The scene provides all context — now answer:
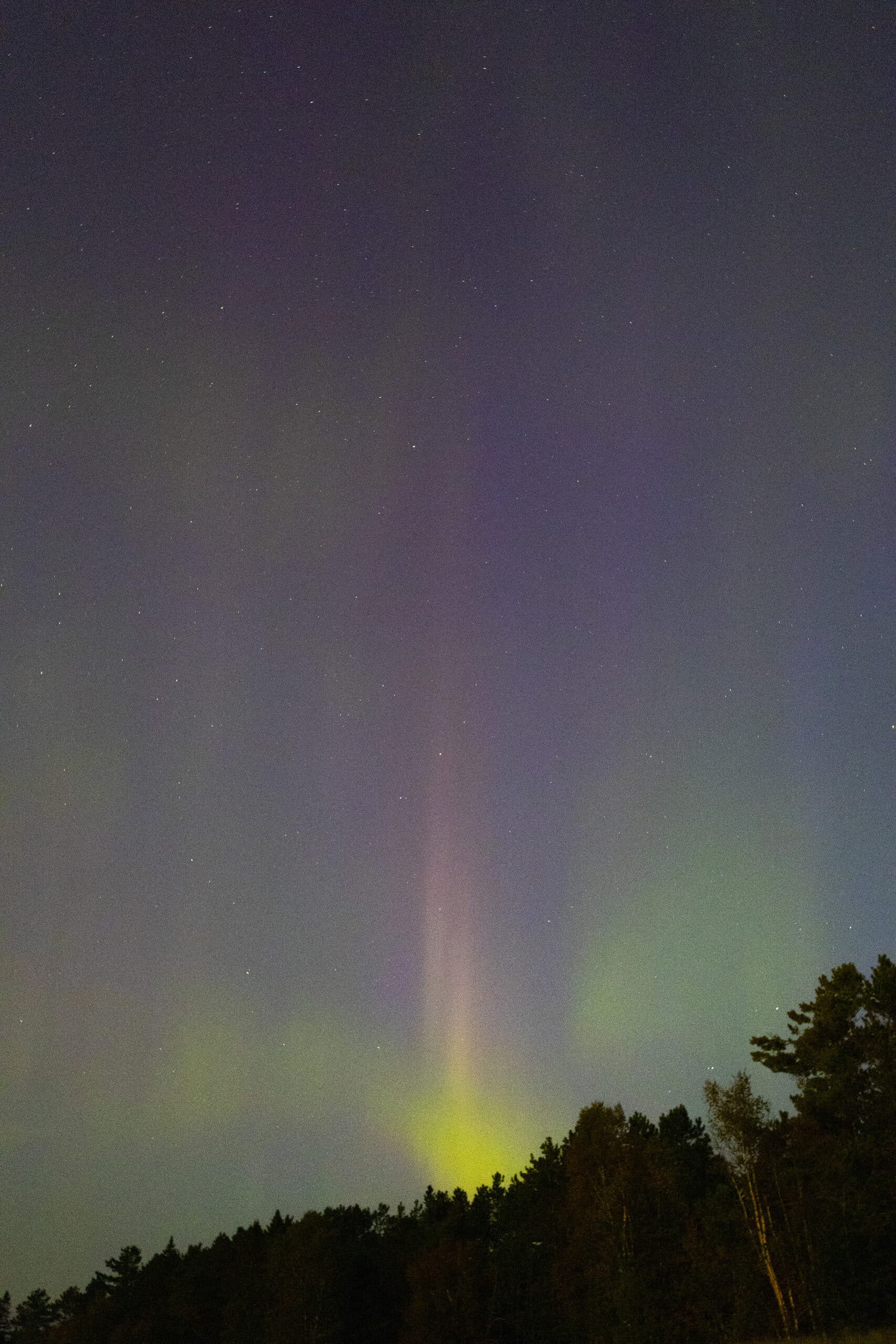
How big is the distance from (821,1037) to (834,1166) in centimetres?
939

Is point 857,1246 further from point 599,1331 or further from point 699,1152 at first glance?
point 699,1152

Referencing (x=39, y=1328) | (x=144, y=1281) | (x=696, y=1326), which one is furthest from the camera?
(x=39, y=1328)

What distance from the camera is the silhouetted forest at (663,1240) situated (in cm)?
4716

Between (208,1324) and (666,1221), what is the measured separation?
174ft

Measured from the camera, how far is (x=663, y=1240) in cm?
5691

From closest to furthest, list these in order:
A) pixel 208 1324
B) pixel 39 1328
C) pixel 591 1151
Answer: pixel 591 1151
pixel 208 1324
pixel 39 1328

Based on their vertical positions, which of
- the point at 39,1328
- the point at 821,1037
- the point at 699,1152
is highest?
the point at 821,1037

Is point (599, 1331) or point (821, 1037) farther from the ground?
point (821, 1037)

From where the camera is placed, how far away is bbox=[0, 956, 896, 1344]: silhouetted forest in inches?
1857

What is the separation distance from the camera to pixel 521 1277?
68.5 m

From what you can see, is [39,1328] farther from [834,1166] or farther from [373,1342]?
[834,1166]

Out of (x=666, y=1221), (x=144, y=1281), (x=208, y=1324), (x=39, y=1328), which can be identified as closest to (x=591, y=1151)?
(x=666, y=1221)

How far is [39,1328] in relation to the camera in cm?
17488

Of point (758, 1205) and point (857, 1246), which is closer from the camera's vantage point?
point (857, 1246)
